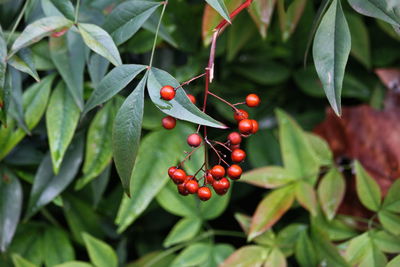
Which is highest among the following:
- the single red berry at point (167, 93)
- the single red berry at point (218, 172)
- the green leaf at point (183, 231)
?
the single red berry at point (167, 93)

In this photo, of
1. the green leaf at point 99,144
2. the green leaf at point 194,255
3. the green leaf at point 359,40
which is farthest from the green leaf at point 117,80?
the green leaf at point 359,40

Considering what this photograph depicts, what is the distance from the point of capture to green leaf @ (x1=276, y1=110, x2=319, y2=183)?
2.98ft

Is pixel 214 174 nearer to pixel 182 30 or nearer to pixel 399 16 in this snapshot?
pixel 399 16

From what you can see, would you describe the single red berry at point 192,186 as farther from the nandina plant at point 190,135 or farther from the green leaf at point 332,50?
the green leaf at point 332,50

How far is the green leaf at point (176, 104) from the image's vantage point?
1.83ft

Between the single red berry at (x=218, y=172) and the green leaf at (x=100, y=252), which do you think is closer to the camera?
the single red berry at (x=218, y=172)

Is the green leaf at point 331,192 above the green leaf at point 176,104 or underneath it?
underneath

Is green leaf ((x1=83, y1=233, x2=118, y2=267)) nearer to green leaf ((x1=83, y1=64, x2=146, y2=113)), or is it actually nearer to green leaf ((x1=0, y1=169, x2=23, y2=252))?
green leaf ((x1=0, y1=169, x2=23, y2=252))

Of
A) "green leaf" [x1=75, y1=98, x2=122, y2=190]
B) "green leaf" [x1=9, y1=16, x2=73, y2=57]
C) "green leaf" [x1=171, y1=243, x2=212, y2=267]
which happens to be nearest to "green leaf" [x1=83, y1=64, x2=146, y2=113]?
"green leaf" [x1=9, y1=16, x2=73, y2=57]

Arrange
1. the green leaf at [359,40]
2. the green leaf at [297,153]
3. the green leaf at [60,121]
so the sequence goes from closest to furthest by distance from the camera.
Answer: the green leaf at [60,121]
the green leaf at [297,153]
the green leaf at [359,40]

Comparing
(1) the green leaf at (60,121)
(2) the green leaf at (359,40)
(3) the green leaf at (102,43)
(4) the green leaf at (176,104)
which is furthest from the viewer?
(2) the green leaf at (359,40)

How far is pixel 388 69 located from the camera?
3.44 ft

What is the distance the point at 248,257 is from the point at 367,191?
218 mm

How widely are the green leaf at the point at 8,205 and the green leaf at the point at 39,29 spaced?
0.32 m
